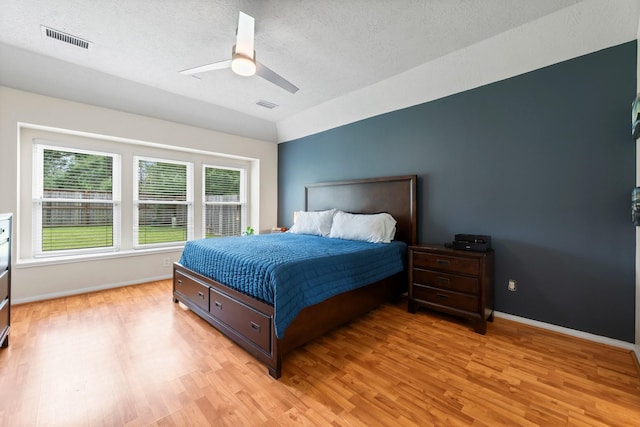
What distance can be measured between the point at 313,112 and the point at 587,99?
3.30m

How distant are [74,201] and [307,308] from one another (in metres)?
3.68

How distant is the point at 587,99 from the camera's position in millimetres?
2271

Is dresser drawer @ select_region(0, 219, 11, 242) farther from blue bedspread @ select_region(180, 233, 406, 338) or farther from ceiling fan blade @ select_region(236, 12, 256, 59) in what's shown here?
ceiling fan blade @ select_region(236, 12, 256, 59)

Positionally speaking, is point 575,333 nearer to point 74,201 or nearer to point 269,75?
point 269,75

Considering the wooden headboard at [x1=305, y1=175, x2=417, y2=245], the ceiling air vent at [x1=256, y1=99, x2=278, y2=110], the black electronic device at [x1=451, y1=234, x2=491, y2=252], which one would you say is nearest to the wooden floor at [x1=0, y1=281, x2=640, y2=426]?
the black electronic device at [x1=451, y1=234, x2=491, y2=252]

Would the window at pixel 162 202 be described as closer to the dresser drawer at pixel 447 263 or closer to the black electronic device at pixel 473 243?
the dresser drawer at pixel 447 263

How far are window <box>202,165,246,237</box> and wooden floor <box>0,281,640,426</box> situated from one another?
249 cm

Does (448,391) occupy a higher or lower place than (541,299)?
lower

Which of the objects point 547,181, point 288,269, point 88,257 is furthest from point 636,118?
point 88,257

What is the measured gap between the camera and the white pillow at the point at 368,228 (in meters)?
3.21

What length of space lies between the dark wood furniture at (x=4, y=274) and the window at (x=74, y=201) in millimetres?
1597

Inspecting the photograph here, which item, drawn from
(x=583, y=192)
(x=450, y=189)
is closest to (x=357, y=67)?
(x=450, y=189)

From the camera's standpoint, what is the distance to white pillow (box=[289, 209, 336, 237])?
12.7 feet

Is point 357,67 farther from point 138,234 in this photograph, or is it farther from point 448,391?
point 138,234
